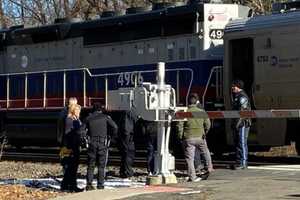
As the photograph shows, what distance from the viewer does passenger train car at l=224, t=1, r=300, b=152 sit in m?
16.3

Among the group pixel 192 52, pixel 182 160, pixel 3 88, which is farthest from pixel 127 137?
pixel 3 88

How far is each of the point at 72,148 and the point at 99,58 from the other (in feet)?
29.8

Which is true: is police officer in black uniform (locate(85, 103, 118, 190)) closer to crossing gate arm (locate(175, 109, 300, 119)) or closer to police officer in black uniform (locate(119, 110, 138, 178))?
crossing gate arm (locate(175, 109, 300, 119))

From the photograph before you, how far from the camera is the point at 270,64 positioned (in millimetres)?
16797

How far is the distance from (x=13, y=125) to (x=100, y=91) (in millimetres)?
4243

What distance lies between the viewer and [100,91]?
70.8ft

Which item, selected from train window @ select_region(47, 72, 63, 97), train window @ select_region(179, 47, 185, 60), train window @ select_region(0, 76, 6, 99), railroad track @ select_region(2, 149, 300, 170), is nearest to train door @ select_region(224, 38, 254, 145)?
railroad track @ select_region(2, 149, 300, 170)

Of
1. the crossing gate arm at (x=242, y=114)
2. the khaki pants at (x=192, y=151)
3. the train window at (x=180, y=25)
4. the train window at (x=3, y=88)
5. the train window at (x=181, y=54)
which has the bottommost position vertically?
the khaki pants at (x=192, y=151)

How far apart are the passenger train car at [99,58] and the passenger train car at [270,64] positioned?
0.93 meters

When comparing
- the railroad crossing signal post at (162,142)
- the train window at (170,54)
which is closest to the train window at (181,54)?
the train window at (170,54)

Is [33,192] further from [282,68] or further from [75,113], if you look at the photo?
[282,68]

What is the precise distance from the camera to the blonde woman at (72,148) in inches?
511

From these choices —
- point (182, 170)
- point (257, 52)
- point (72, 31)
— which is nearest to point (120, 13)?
point (72, 31)

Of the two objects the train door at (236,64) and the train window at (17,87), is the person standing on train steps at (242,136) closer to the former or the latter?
the train door at (236,64)
